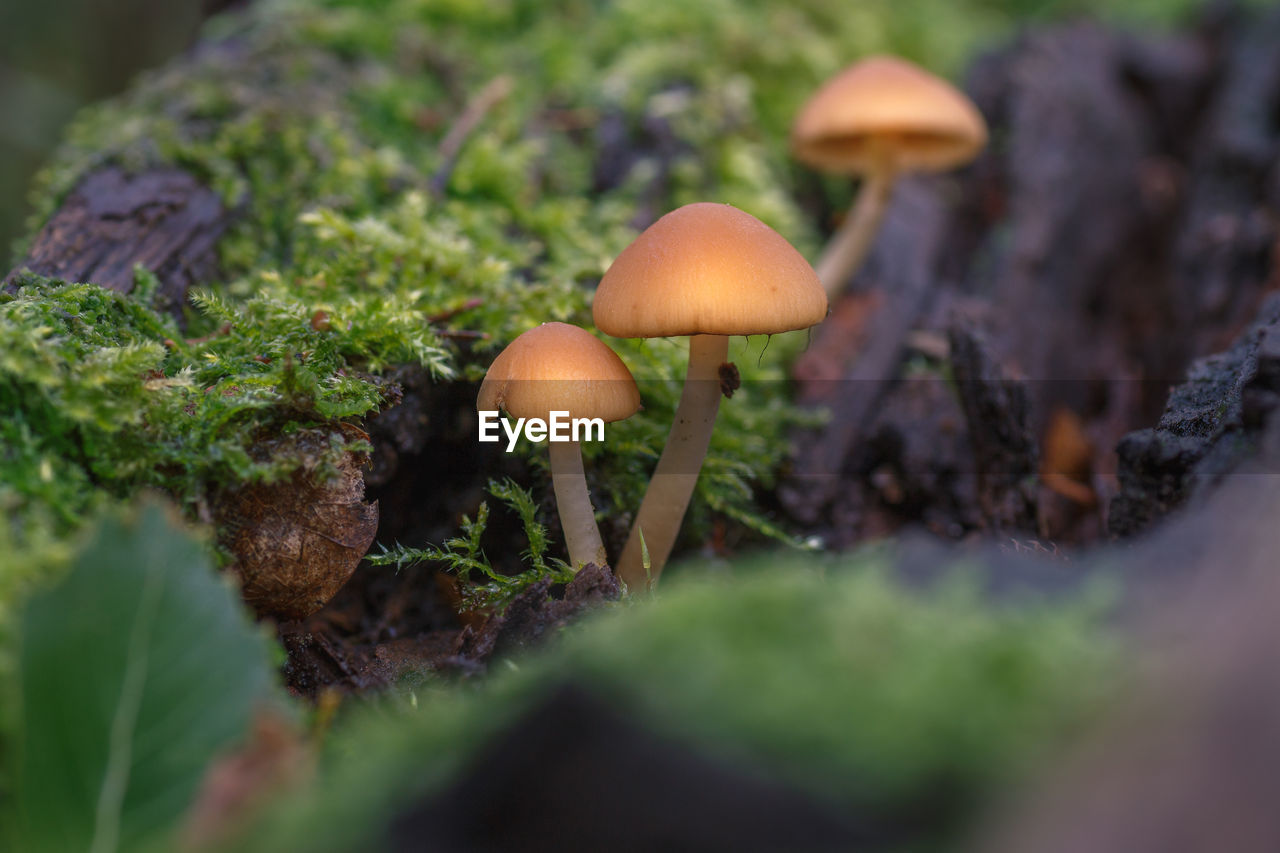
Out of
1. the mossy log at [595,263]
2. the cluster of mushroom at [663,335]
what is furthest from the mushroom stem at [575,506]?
the mossy log at [595,263]

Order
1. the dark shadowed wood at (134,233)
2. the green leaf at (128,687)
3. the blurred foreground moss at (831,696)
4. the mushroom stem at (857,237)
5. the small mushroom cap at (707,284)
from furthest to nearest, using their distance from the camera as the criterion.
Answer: the mushroom stem at (857,237) < the dark shadowed wood at (134,233) < the small mushroom cap at (707,284) < the green leaf at (128,687) < the blurred foreground moss at (831,696)

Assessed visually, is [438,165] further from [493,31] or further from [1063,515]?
[1063,515]

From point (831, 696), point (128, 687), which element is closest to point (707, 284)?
point (831, 696)

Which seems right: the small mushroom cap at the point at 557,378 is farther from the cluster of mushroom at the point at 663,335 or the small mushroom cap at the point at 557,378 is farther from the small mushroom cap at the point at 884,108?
the small mushroom cap at the point at 884,108

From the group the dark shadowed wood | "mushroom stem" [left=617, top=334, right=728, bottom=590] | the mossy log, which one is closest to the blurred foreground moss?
the mossy log

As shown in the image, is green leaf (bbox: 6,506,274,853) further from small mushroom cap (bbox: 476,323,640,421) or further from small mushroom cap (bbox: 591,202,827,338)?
small mushroom cap (bbox: 591,202,827,338)

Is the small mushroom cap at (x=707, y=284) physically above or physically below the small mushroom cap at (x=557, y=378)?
above

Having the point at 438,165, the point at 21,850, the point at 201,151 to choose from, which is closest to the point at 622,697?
the point at 21,850
